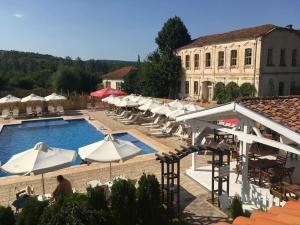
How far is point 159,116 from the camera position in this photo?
2144cm

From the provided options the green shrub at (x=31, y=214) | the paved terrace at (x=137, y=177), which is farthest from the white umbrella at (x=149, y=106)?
the green shrub at (x=31, y=214)

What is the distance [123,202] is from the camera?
6848 millimetres

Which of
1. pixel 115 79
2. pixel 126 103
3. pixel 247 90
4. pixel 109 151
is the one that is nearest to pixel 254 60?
pixel 247 90

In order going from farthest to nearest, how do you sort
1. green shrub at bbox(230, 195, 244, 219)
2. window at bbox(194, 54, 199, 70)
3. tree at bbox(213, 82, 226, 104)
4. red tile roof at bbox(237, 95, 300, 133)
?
window at bbox(194, 54, 199, 70) < tree at bbox(213, 82, 226, 104) < green shrub at bbox(230, 195, 244, 219) < red tile roof at bbox(237, 95, 300, 133)

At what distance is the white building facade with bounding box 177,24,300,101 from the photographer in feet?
91.4

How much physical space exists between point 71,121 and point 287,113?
2003cm

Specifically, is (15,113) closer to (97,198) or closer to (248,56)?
(97,198)

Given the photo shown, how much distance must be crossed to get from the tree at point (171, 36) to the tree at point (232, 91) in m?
11.9

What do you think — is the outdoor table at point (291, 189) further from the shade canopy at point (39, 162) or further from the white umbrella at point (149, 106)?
the white umbrella at point (149, 106)

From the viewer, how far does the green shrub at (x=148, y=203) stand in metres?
7.15

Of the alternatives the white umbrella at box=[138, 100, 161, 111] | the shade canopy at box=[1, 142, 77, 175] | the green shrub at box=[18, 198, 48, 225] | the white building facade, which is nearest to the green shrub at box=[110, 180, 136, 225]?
the green shrub at box=[18, 198, 48, 225]

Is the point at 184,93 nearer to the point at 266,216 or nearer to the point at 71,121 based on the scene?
the point at 71,121

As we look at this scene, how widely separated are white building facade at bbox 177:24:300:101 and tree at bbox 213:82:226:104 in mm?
760

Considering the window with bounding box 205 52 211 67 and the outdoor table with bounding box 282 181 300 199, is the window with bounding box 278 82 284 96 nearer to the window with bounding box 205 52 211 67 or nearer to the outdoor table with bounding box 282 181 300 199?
the window with bounding box 205 52 211 67
